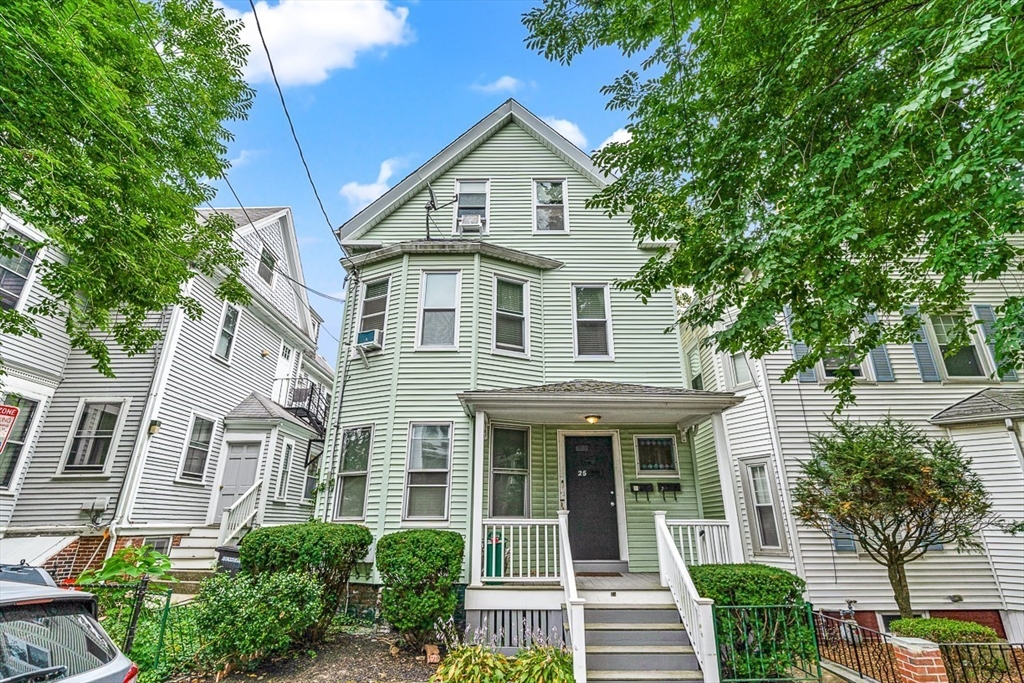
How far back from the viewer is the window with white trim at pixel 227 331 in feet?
43.0

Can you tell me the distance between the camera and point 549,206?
11.5 m

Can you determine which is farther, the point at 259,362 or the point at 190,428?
the point at 259,362

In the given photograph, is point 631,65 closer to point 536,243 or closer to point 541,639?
point 536,243

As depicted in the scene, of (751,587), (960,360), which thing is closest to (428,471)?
(751,587)

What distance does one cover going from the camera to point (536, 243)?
11.0 metres

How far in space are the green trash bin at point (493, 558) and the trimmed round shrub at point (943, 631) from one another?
5755 millimetres

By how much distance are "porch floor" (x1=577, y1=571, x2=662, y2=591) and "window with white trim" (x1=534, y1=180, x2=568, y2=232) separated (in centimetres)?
743

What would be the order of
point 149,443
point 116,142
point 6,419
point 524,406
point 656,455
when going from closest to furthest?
point 6,419 → point 116,142 → point 524,406 → point 656,455 → point 149,443

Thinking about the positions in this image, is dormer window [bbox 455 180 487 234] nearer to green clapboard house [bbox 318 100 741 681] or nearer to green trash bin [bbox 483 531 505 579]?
green clapboard house [bbox 318 100 741 681]

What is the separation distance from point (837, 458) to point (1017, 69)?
5.86m

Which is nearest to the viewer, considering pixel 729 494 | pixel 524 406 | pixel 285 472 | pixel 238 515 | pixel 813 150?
pixel 813 150

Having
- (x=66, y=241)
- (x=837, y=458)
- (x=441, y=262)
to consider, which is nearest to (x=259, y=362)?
(x=441, y=262)

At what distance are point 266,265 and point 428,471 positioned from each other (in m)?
11.0

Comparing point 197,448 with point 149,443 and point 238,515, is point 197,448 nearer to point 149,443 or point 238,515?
point 149,443
